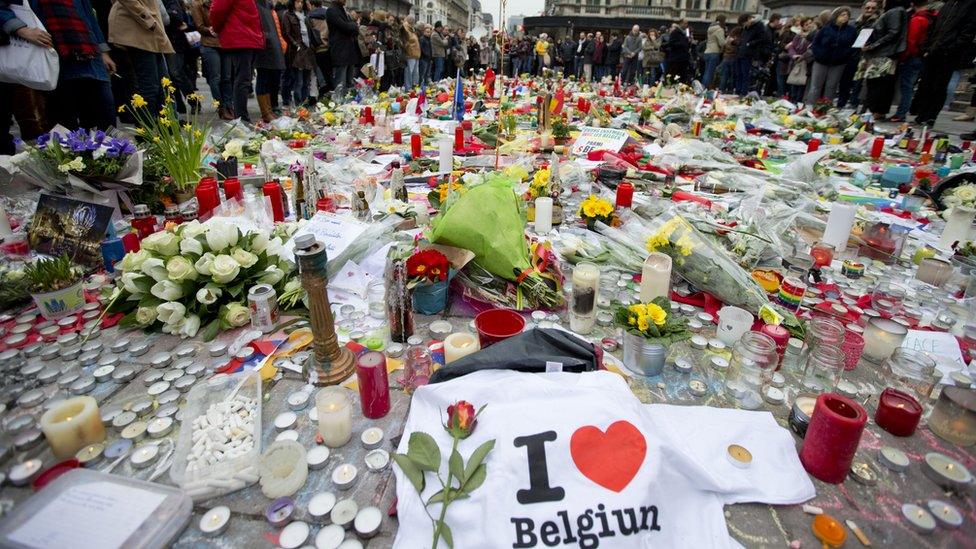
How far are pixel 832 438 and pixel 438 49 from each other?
15041mm

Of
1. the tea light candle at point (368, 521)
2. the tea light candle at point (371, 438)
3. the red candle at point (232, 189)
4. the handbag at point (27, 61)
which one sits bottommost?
the tea light candle at point (368, 521)

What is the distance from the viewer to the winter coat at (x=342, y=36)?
28.0ft

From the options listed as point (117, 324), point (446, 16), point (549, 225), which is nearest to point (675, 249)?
point (549, 225)

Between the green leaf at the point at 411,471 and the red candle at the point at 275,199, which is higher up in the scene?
the red candle at the point at 275,199

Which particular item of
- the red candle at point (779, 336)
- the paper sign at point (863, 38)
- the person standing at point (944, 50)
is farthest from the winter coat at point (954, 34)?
the red candle at point (779, 336)

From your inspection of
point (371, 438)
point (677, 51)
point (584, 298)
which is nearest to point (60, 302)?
point (371, 438)

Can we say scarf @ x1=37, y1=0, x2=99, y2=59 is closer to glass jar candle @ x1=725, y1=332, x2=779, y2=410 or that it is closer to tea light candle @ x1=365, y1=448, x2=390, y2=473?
tea light candle @ x1=365, y1=448, x2=390, y2=473

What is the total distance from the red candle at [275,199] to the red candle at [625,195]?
2.48m

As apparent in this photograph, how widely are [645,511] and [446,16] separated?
8261cm

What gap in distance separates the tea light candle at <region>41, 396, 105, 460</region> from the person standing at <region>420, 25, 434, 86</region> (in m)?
13.0

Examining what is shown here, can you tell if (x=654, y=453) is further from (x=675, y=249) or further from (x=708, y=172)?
(x=708, y=172)

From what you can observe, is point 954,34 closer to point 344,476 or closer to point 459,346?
point 459,346

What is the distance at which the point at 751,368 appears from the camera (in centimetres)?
183

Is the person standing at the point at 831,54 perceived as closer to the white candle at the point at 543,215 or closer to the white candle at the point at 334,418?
the white candle at the point at 543,215
